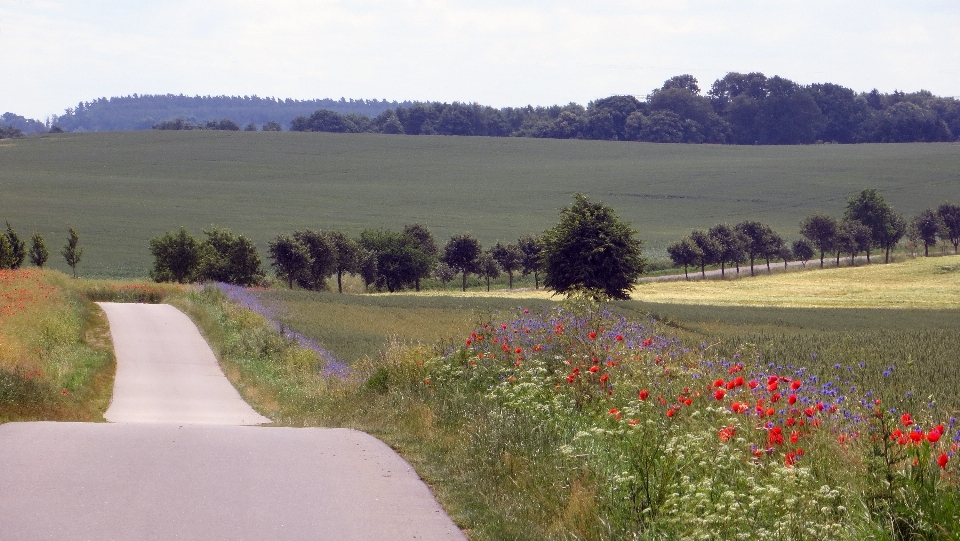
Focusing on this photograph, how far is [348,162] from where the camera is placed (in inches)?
5025

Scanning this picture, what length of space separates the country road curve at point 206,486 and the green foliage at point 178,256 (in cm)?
4771

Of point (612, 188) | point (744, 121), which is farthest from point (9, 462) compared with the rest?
point (744, 121)

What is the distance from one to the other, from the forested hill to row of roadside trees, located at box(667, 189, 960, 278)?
243 ft

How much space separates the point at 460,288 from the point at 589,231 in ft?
101

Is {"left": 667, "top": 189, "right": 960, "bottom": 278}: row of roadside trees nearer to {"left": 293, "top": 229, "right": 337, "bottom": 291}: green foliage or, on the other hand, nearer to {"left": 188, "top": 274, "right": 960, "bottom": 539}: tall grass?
{"left": 293, "top": 229, "right": 337, "bottom": 291}: green foliage

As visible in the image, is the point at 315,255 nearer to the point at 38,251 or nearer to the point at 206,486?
the point at 38,251

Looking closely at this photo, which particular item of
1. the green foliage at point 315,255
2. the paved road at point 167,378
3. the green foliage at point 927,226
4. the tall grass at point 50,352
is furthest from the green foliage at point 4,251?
the green foliage at point 927,226

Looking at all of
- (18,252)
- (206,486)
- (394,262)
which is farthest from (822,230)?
(206,486)

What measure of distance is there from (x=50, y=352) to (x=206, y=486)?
1591 centimetres

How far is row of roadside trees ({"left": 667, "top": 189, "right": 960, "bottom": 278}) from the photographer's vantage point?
75.4m

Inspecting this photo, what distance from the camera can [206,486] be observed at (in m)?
6.73

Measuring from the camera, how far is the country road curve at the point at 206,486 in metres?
5.73

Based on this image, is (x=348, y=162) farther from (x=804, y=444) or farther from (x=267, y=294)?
(x=804, y=444)

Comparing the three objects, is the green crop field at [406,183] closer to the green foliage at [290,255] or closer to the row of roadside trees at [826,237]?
the row of roadside trees at [826,237]
